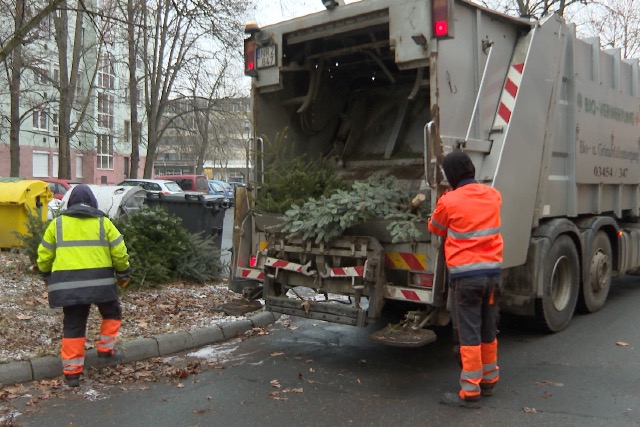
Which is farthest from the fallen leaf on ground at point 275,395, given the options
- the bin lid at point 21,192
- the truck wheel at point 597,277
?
the bin lid at point 21,192

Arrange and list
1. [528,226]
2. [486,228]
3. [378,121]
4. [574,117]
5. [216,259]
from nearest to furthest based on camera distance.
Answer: [486,228] → [528,226] → [574,117] → [378,121] → [216,259]

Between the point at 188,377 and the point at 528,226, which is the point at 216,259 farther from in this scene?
the point at 528,226

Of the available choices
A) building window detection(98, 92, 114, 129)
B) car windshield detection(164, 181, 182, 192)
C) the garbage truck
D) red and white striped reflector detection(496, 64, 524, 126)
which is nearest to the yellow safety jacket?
the garbage truck

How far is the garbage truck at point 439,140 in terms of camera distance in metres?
4.77

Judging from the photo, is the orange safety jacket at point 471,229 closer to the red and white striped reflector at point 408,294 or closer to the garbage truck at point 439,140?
the garbage truck at point 439,140

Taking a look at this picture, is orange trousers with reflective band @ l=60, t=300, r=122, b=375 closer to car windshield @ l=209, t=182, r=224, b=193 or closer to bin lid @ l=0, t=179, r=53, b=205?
bin lid @ l=0, t=179, r=53, b=205

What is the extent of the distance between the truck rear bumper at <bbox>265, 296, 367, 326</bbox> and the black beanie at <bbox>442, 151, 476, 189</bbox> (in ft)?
4.21

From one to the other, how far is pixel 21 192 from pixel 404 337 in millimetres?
8383

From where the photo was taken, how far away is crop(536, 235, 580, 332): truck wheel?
18.7 feet

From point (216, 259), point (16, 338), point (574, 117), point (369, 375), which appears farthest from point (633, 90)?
point (16, 338)

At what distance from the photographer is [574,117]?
6.08 metres

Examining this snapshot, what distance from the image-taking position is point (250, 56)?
19.7ft

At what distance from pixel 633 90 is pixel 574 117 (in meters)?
1.91

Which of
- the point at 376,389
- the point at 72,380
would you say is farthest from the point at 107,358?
the point at 376,389
